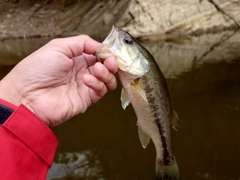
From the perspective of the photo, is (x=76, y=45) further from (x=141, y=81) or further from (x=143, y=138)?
(x=143, y=138)

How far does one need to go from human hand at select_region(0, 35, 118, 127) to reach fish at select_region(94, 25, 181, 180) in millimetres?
84

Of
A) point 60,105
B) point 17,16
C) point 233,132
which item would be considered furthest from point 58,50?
point 17,16

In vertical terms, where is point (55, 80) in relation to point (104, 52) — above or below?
below

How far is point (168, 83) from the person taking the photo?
21.6 ft

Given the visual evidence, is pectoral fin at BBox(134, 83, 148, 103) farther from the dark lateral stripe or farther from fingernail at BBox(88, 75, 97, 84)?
fingernail at BBox(88, 75, 97, 84)

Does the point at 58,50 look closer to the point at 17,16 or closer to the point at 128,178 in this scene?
the point at 128,178

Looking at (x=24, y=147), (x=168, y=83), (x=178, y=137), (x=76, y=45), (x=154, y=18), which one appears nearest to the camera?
(x=24, y=147)

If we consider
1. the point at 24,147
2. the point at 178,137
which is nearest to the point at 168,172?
the point at 24,147

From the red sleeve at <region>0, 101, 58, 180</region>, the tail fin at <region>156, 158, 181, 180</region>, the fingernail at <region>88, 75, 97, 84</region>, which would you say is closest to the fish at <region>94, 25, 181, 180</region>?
the fingernail at <region>88, 75, 97, 84</region>

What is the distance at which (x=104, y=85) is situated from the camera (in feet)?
6.62

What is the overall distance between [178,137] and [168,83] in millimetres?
2213

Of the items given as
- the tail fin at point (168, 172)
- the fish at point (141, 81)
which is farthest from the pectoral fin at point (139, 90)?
the tail fin at point (168, 172)

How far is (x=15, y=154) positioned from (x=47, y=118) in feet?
1.61

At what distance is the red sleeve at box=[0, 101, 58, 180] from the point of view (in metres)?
1.46
